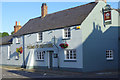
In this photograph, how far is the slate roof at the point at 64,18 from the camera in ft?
Answer: 67.5

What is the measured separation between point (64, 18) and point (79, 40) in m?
4.74

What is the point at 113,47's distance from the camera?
22.0 m

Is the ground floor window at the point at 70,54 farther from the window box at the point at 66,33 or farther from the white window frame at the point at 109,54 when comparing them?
the white window frame at the point at 109,54

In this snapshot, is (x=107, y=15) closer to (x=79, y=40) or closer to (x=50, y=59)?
(x=79, y=40)

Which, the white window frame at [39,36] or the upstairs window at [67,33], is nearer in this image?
the upstairs window at [67,33]

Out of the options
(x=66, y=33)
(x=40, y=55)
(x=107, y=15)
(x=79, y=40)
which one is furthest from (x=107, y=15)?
(x=40, y=55)

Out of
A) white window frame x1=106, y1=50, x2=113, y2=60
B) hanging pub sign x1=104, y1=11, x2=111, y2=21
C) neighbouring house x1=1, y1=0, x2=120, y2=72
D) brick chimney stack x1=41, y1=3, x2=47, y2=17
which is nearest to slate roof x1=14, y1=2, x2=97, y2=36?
neighbouring house x1=1, y1=0, x2=120, y2=72

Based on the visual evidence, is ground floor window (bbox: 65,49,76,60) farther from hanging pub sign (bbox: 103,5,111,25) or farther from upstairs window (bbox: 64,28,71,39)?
hanging pub sign (bbox: 103,5,111,25)

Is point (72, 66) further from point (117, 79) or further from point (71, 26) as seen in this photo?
point (117, 79)

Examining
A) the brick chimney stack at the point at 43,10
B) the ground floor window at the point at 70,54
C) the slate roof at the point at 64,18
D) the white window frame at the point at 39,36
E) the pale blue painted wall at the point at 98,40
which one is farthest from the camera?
the brick chimney stack at the point at 43,10

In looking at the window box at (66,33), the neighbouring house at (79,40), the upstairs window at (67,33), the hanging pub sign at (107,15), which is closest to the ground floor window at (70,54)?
the neighbouring house at (79,40)

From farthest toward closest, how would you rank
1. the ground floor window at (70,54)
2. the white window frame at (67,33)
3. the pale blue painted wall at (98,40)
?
the white window frame at (67,33), the ground floor window at (70,54), the pale blue painted wall at (98,40)

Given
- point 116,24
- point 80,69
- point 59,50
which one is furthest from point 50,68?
point 116,24

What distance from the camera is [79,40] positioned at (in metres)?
19.4
